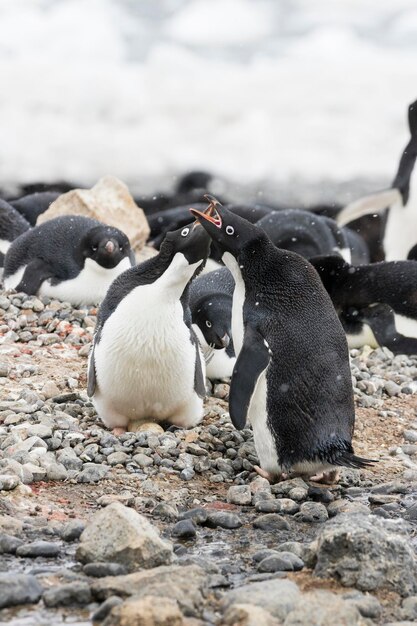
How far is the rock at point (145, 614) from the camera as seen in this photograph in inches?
95.1

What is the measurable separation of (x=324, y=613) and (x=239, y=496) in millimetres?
1517

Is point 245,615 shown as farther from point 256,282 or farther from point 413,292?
point 413,292

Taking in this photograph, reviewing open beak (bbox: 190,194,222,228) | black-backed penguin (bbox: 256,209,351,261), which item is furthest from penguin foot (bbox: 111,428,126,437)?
black-backed penguin (bbox: 256,209,351,261)

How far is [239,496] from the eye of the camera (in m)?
4.09

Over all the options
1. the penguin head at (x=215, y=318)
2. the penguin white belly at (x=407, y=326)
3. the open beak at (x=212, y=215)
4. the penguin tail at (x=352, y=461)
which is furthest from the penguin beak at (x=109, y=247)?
the penguin tail at (x=352, y=461)

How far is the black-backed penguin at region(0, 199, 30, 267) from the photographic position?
10458 mm

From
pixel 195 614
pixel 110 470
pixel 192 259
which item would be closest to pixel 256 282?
pixel 192 259

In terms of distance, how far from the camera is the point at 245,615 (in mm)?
2551

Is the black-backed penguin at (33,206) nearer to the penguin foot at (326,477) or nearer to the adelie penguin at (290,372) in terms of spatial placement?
the adelie penguin at (290,372)

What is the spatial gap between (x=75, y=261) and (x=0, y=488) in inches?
171

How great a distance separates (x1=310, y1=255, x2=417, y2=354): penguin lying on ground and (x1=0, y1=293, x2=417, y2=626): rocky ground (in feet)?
6.31

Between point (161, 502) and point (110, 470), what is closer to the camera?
point (161, 502)

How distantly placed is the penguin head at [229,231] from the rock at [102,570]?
1.92 metres

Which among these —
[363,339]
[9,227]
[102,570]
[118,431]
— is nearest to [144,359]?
[118,431]
